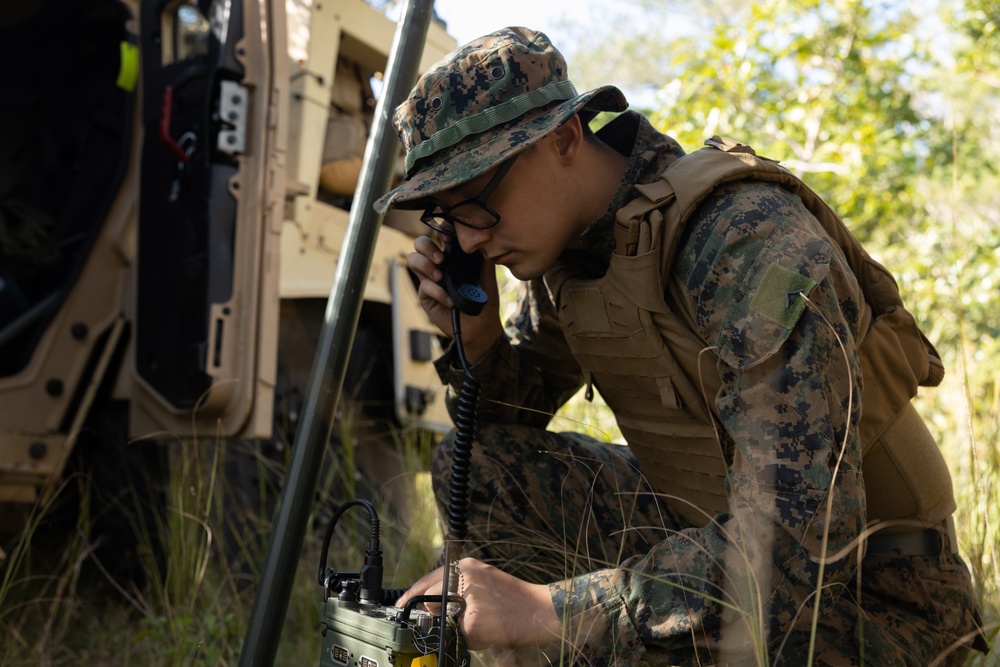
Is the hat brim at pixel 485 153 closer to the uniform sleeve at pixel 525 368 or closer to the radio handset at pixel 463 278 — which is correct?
the radio handset at pixel 463 278

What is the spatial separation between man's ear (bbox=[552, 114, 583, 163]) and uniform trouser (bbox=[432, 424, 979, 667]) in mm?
565

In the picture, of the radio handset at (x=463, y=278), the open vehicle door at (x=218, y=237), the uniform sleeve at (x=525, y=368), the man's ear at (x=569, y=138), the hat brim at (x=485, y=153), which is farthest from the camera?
the open vehicle door at (x=218, y=237)

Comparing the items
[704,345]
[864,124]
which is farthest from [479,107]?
[864,124]

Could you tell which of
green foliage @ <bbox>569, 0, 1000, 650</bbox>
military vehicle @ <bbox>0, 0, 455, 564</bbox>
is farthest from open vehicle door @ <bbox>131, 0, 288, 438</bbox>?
green foliage @ <bbox>569, 0, 1000, 650</bbox>

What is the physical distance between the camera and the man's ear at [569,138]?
1767 mm

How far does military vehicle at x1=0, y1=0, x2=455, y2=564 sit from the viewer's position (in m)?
2.75

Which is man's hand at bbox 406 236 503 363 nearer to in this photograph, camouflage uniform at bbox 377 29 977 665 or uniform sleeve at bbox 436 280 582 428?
uniform sleeve at bbox 436 280 582 428

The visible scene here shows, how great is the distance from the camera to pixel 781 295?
141cm

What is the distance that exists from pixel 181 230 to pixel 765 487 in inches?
83.1

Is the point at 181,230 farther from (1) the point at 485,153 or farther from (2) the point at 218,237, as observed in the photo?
(1) the point at 485,153

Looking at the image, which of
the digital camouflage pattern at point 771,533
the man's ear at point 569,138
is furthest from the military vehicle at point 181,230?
the digital camouflage pattern at point 771,533

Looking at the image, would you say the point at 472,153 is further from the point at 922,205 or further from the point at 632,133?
the point at 922,205

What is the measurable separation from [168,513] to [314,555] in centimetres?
50

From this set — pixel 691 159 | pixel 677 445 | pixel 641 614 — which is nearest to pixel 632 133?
pixel 691 159
